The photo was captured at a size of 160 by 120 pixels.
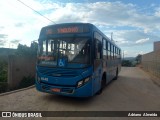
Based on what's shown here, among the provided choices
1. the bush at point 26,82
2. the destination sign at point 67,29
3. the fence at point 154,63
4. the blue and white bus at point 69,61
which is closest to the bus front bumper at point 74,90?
the blue and white bus at point 69,61

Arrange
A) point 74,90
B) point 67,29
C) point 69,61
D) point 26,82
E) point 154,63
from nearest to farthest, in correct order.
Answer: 1. point 74,90
2. point 69,61
3. point 67,29
4. point 26,82
5. point 154,63

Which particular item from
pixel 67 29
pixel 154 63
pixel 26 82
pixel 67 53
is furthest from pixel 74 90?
pixel 154 63

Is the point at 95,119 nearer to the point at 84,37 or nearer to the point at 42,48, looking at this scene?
the point at 84,37

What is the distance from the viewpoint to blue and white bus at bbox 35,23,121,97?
7383mm

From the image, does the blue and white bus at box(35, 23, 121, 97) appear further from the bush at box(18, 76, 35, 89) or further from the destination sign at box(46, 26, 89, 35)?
the bush at box(18, 76, 35, 89)

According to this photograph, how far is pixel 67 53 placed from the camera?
24.7 feet

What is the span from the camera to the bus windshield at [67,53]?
7410 millimetres

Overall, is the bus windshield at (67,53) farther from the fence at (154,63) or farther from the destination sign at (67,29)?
the fence at (154,63)

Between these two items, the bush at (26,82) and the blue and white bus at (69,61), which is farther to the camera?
the bush at (26,82)

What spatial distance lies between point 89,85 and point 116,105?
1465 mm

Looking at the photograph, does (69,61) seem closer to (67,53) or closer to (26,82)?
(67,53)

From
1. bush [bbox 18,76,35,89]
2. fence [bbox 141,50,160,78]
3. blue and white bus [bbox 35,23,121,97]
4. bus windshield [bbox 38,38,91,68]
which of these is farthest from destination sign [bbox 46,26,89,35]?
fence [bbox 141,50,160,78]

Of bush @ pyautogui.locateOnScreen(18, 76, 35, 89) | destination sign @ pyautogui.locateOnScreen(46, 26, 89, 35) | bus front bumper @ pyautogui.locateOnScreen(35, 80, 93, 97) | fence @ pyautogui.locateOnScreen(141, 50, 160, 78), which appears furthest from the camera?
fence @ pyautogui.locateOnScreen(141, 50, 160, 78)

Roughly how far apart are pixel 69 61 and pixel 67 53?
317mm
